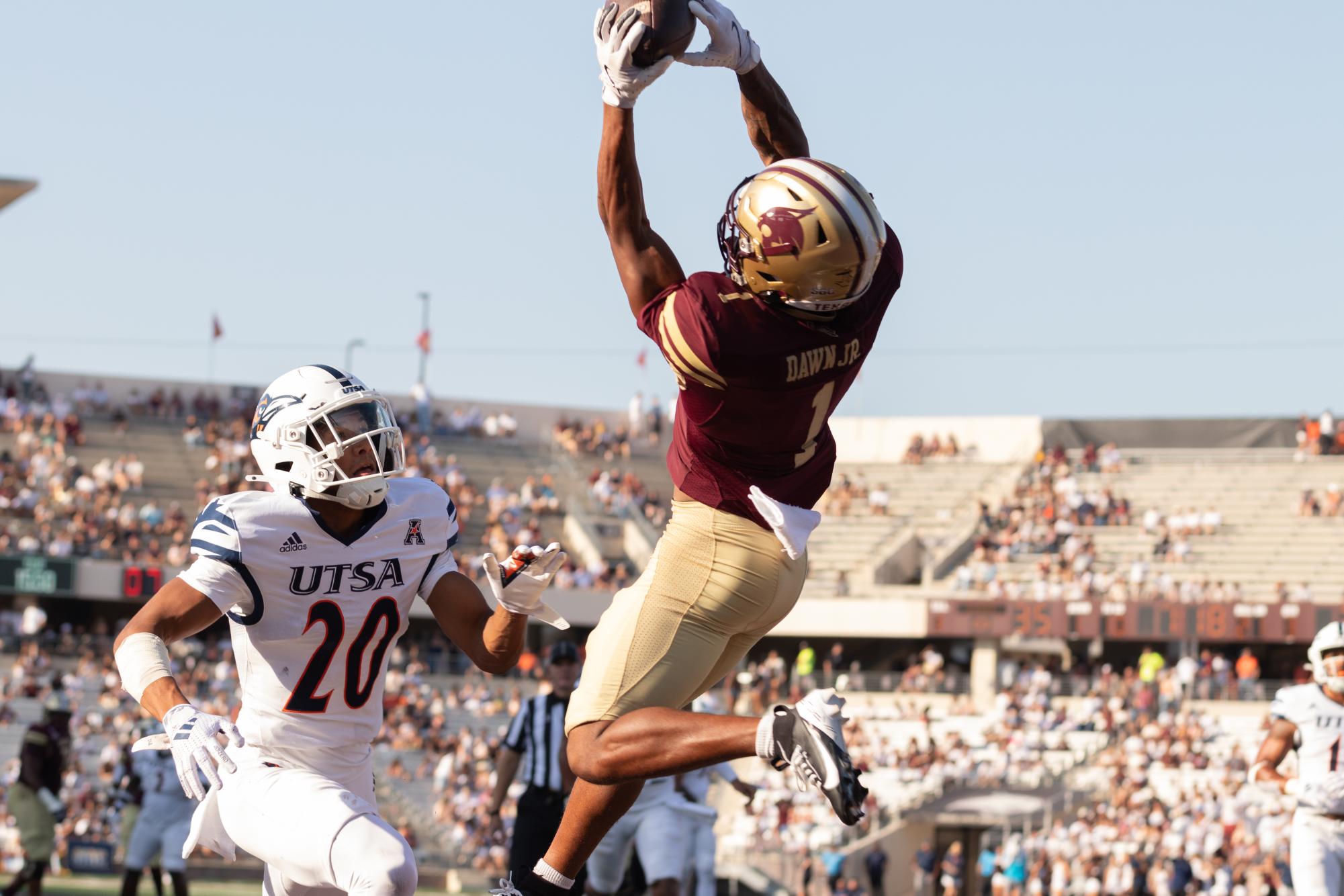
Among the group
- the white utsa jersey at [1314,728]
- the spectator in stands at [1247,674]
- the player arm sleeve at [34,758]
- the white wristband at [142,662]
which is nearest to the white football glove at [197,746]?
the white wristband at [142,662]

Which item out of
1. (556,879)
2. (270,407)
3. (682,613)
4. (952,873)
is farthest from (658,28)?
(952,873)

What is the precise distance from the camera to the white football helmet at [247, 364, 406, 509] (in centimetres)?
575

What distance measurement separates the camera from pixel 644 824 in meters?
10.5

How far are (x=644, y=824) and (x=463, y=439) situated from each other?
102 ft

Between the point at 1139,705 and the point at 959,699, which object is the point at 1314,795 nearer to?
the point at 1139,705

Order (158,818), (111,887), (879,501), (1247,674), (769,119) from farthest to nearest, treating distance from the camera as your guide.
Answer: (879,501)
(1247,674)
(111,887)
(158,818)
(769,119)

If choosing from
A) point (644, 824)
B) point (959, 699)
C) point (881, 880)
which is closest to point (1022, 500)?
point (959, 699)

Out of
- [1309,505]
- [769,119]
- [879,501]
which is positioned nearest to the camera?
[769,119]

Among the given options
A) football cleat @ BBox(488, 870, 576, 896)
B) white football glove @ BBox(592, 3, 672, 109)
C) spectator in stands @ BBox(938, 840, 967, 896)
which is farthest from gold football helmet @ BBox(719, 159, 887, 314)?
spectator in stands @ BBox(938, 840, 967, 896)

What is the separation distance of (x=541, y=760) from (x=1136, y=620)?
24.1 meters

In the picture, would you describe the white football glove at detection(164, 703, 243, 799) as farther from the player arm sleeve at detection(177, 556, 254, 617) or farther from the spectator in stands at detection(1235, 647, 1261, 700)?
the spectator in stands at detection(1235, 647, 1261, 700)

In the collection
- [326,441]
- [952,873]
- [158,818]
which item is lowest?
[952,873]

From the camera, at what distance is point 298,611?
225 inches

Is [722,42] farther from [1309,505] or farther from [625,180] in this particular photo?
[1309,505]
